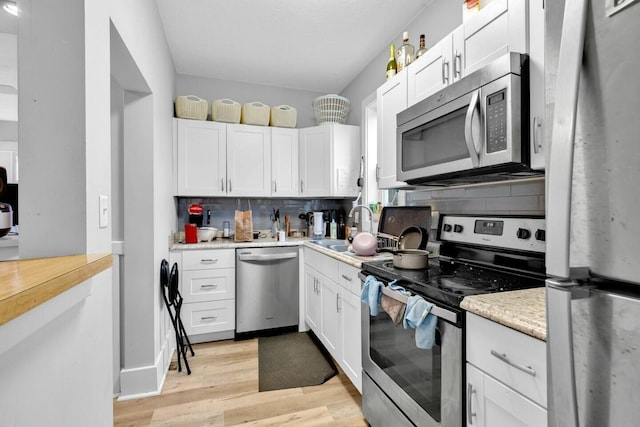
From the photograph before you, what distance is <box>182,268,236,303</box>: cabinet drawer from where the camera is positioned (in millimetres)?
2707

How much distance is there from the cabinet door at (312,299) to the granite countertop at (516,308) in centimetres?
174

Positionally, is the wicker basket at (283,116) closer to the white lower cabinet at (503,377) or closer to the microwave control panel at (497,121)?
the microwave control panel at (497,121)

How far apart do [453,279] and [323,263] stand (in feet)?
4.27

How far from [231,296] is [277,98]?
2.33 metres

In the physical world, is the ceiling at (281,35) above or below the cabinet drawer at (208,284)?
above

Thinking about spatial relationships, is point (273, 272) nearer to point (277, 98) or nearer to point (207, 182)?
point (207, 182)

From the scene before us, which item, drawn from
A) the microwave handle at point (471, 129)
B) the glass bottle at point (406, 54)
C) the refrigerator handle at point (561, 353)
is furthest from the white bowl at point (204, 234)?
the refrigerator handle at point (561, 353)

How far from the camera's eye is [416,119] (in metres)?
1.67

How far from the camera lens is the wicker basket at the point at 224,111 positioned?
309 cm

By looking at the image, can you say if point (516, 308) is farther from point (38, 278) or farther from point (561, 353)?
point (38, 278)

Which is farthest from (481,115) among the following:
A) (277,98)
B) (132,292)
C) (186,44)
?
(277,98)

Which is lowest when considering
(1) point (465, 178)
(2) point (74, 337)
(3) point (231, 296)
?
(3) point (231, 296)

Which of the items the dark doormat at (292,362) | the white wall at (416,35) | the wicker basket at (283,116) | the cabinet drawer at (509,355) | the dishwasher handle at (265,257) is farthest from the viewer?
the wicker basket at (283,116)

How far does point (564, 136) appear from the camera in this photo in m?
0.50
